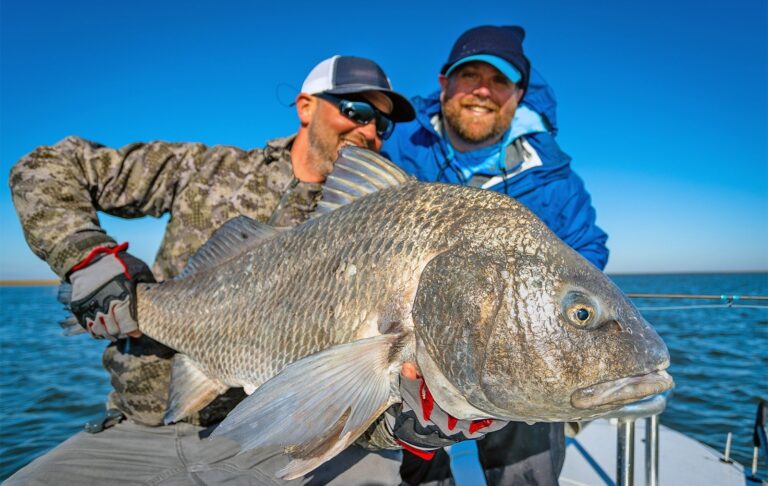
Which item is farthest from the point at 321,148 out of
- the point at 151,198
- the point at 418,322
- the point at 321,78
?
the point at 418,322

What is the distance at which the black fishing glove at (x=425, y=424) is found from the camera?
6.58 feet

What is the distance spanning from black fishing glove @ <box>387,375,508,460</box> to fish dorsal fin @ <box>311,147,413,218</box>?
0.96 metres

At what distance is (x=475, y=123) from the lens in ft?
14.4

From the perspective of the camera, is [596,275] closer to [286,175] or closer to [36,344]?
[286,175]

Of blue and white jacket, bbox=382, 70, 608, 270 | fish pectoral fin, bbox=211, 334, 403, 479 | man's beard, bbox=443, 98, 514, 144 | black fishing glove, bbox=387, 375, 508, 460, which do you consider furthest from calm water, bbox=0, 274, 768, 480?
fish pectoral fin, bbox=211, 334, 403, 479

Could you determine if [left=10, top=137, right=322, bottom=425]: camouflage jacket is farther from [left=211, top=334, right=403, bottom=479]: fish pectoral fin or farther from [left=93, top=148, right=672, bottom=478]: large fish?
[left=211, top=334, right=403, bottom=479]: fish pectoral fin

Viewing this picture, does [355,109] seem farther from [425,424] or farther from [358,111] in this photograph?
[425,424]

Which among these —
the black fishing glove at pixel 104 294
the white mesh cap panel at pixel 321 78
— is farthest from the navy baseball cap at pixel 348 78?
the black fishing glove at pixel 104 294

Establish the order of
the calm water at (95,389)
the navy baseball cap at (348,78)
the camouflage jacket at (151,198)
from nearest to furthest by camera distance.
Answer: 1. the camouflage jacket at (151,198)
2. the navy baseball cap at (348,78)
3. the calm water at (95,389)

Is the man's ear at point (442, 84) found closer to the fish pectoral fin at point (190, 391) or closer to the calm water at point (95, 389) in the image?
the fish pectoral fin at point (190, 391)

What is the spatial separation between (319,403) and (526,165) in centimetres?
306

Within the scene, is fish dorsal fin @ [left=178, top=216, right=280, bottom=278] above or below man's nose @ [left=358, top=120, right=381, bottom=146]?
below

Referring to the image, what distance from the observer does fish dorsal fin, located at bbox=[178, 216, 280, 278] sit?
8.98ft

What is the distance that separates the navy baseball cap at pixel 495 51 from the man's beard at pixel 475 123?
308 millimetres
